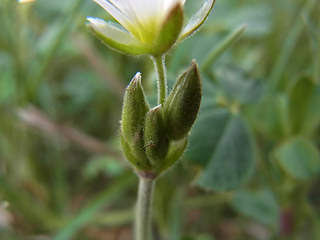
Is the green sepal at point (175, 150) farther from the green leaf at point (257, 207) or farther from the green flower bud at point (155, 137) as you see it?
the green leaf at point (257, 207)

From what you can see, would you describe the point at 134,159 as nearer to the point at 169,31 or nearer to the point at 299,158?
the point at 169,31

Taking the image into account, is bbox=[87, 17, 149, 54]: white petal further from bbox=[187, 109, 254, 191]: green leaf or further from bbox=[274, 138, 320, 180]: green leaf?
bbox=[274, 138, 320, 180]: green leaf

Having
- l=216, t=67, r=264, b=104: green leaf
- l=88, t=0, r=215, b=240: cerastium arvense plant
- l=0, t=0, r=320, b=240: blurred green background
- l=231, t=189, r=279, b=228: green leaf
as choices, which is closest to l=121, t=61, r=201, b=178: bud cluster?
l=88, t=0, r=215, b=240: cerastium arvense plant

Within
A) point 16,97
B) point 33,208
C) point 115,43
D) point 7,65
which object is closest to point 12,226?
point 33,208

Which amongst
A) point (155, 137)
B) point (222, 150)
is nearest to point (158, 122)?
point (155, 137)

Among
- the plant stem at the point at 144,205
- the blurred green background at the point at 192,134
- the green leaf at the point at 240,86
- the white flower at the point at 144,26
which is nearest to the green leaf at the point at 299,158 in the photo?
the blurred green background at the point at 192,134

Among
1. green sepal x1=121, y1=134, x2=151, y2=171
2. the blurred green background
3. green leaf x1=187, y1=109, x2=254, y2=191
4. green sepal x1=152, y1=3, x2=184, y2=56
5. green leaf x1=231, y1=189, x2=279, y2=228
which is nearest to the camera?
green sepal x1=152, y1=3, x2=184, y2=56

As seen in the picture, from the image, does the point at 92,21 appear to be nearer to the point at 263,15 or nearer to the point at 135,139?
the point at 135,139

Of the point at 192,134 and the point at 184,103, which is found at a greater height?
the point at 192,134
